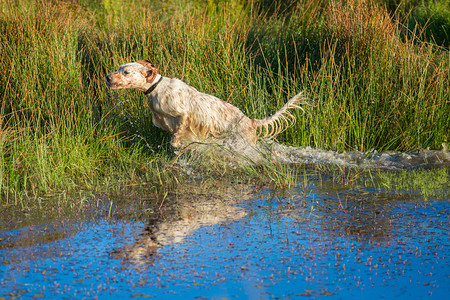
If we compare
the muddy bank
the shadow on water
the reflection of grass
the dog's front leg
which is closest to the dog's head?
the dog's front leg

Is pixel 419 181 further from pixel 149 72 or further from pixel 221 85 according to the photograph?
pixel 221 85

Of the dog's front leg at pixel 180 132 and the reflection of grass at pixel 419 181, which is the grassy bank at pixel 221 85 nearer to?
the dog's front leg at pixel 180 132

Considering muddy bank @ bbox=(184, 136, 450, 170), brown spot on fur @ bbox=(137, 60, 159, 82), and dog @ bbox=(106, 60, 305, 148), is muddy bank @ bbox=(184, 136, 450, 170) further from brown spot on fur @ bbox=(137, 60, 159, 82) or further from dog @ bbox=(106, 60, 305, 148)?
brown spot on fur @ bbox=(137, 60, 159, 82)

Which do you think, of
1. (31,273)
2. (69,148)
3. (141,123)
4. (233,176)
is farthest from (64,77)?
(31,273)

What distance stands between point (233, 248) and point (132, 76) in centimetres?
277

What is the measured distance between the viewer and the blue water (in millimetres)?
3018

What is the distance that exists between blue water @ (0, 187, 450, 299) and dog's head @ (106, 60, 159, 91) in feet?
6.44

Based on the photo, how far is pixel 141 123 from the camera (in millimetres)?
6848

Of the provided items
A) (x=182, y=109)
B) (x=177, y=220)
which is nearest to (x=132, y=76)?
(x=182, y=109)

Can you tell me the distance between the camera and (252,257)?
3467mm

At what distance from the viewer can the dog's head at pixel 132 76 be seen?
5.81 meters

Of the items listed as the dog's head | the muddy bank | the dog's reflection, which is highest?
the dog's head

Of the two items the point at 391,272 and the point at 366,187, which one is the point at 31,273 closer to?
the point at 391,272

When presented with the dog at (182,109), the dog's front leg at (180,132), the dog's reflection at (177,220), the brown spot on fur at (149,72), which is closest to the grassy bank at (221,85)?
the dog's front leg at (180,132)
